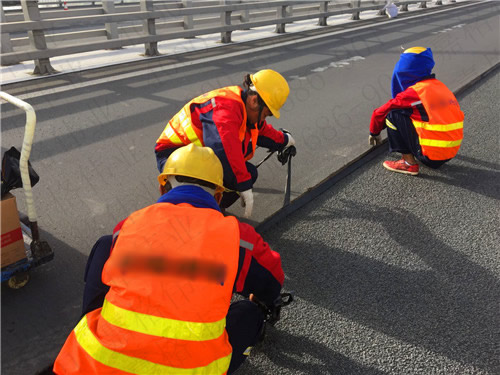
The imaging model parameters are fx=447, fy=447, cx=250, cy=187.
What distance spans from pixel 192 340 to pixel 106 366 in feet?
1.08

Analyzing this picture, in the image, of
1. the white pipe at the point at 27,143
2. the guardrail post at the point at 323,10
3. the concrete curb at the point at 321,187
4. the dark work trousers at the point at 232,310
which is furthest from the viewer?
the guardrail post at the point at 323,10

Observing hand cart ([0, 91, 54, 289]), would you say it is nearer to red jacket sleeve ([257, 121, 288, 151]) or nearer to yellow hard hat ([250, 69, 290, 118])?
yellow hard hat ([250, 69, 290, 118])

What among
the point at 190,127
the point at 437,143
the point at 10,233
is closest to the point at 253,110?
the point at 190,127

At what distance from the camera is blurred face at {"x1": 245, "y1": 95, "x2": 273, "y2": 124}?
3.35m

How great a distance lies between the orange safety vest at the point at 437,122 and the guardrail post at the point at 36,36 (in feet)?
21.2

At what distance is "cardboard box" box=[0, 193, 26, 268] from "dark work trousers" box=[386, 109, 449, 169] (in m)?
3.55

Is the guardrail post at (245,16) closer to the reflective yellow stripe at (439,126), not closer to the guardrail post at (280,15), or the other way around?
the guardrail post at (280,15)

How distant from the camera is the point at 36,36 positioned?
7754mm

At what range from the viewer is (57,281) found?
3.05 meters

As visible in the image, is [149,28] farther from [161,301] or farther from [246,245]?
[161,301]

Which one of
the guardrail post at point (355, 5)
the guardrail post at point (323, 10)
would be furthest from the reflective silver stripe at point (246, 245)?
the guardrail post at point (355, 5)

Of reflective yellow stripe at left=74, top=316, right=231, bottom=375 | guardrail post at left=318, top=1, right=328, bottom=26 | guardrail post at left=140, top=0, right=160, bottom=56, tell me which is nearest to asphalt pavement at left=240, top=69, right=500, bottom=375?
reflective yellow stripe at left=74, top=316, right=231, bottom=375

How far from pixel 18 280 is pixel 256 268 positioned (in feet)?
5.52

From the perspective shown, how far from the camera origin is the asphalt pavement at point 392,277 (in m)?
2.49
